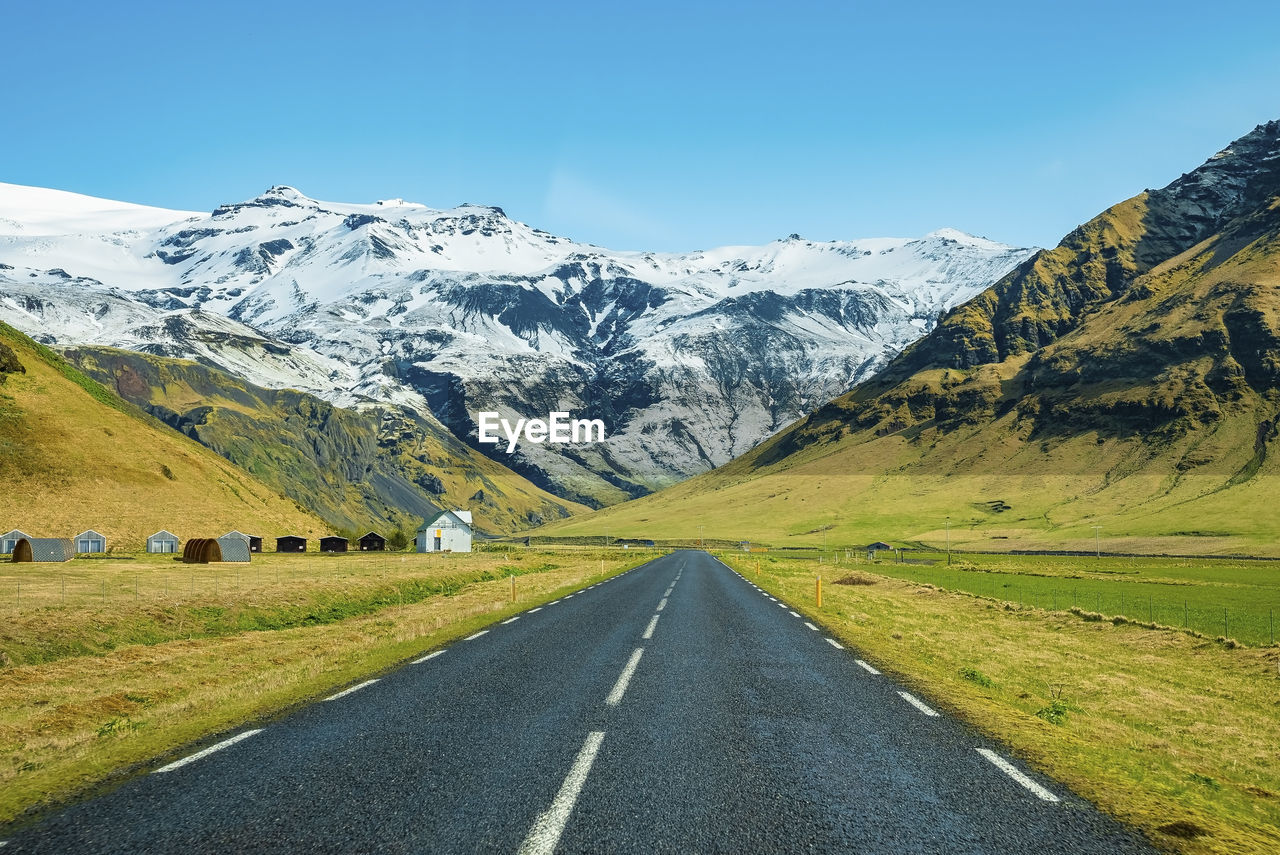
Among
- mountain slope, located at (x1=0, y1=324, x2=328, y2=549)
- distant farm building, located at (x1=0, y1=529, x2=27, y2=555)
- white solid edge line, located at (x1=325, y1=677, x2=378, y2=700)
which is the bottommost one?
white solid edge line, located at (x1=325, y1=677, x2=378, y2=700)

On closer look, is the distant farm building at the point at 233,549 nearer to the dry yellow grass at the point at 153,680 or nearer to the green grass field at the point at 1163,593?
the dry yellow grass at the point at 153,680

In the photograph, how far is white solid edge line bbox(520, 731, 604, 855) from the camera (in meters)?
6.74

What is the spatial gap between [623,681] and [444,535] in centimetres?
11422

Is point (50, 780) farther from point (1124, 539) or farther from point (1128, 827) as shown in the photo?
point (1124, 539)

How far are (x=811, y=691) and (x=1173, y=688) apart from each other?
11.4 meters

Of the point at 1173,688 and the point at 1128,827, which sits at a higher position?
the point at 1128,827

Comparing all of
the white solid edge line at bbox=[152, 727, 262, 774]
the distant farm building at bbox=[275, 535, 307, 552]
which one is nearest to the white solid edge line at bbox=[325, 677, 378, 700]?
the white solid edge line at bbox=[152, 727, 262, 774]

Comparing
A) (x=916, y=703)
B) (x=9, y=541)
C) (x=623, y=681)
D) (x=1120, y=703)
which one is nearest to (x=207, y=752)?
(x=623, y=681)

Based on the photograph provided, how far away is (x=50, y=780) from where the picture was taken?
9.02m

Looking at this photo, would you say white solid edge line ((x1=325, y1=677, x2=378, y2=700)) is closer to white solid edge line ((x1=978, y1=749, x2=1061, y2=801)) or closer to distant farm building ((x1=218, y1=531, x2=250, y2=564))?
white solid edge line ((x1=978, y1=749, x2=1061, y2=801))

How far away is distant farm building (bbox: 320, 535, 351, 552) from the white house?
12.2 meters

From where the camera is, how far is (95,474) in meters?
97.3

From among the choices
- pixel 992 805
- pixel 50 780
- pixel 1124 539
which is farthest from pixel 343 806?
pixel 1124 539

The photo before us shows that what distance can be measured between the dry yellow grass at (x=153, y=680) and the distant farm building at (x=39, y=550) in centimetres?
5077
